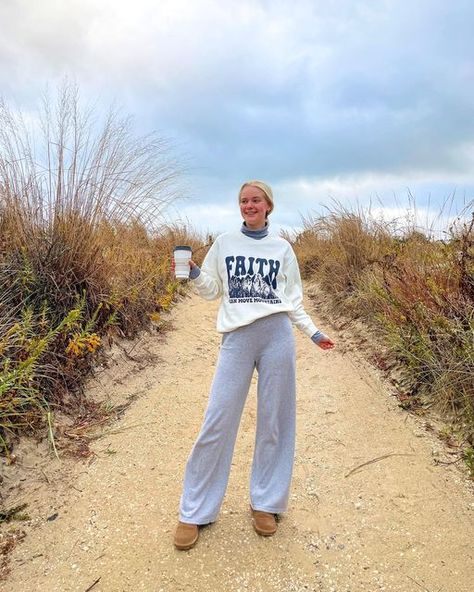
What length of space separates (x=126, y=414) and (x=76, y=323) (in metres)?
0.78

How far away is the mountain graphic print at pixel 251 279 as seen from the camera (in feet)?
7.13

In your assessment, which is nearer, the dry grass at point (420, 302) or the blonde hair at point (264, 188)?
the blonde hair at point (264, 188)

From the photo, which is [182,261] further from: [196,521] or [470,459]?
[470,459]

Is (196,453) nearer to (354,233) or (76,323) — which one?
(76,323)

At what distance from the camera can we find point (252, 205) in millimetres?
2199

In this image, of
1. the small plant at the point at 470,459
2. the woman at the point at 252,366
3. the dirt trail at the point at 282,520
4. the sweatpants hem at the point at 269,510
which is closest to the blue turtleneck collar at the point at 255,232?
the woman at the point at 252,366

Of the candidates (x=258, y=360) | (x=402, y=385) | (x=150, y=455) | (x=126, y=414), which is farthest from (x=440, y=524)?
(x=126, y=414)

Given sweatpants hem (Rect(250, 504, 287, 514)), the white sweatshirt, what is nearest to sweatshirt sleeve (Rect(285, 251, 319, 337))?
the white sweatshirt

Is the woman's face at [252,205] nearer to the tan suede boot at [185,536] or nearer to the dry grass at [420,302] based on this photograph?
the tan suede boot at [185,536]

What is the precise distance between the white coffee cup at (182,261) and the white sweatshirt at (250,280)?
0.11m

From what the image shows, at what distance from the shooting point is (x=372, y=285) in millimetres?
4637

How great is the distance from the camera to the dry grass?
3.08 meters

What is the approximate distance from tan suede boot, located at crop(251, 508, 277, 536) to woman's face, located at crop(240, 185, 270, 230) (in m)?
1.43

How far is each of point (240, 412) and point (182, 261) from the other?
76 cm
